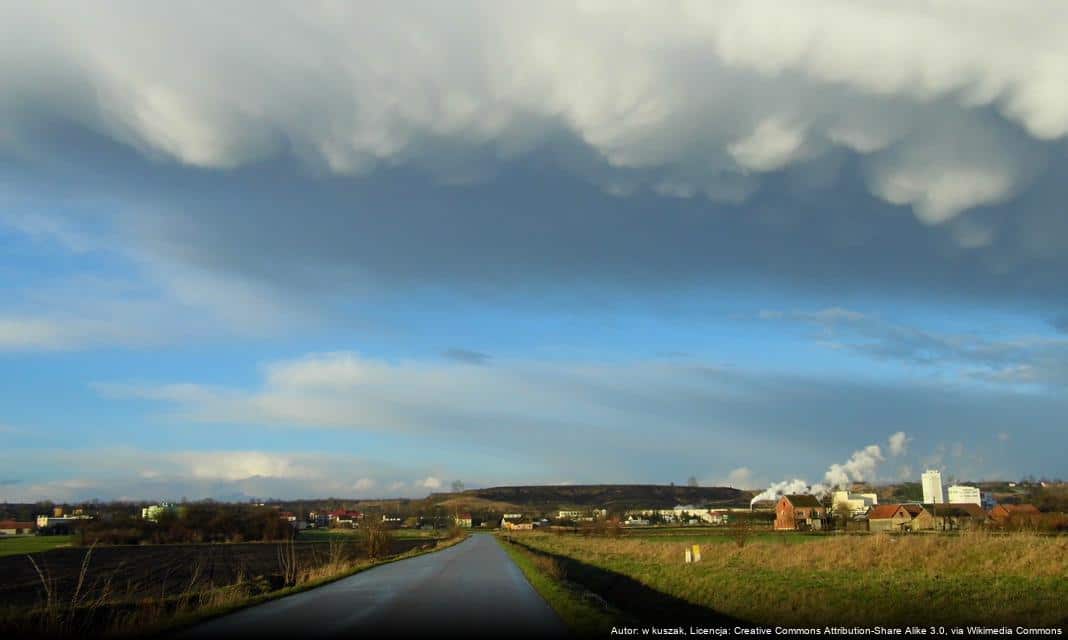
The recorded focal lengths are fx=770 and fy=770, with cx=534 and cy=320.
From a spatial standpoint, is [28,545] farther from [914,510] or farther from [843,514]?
[914,510]

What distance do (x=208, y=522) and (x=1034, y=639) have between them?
427 feet

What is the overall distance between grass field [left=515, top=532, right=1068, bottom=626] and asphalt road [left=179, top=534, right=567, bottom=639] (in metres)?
5.83

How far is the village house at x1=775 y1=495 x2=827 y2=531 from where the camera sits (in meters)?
116

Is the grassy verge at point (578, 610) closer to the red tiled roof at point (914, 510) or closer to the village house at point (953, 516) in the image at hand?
the village house at point (953, 516)

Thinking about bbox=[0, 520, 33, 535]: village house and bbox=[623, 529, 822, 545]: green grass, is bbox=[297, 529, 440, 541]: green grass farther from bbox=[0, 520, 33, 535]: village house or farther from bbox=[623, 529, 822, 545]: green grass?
bbox=[0, 520, 33, 535]: village house

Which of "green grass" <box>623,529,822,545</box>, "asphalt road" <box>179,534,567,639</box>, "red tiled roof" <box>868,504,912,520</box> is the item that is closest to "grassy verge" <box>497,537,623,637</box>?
"asphalt road" <box>179,534,567,639</box>

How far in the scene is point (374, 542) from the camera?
56219 mm

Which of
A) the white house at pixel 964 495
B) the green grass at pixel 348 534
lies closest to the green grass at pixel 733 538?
the green grass at pixel 348 534

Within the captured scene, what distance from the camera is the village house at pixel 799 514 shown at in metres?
116

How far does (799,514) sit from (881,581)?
340 feet

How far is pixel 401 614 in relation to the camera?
1662cm

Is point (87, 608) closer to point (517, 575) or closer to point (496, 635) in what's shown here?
point (496, 635)

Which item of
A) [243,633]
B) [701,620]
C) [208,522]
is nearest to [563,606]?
[701,620]

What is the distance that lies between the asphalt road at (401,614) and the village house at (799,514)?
99505 mm
